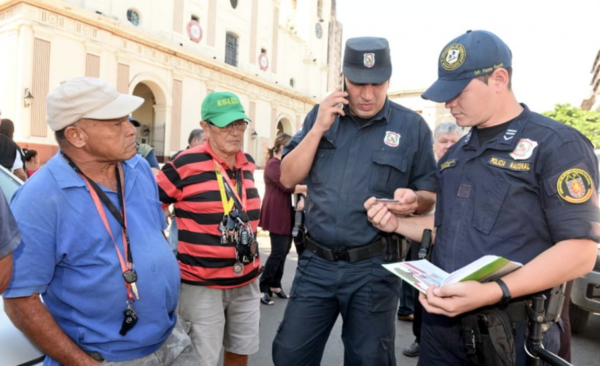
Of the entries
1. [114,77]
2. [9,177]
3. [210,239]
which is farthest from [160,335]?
[114,77]

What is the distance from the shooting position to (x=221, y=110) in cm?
288

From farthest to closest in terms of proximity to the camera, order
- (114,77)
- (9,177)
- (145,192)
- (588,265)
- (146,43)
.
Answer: (146,43)
(114,77)
(9,177)
(145,192)
(588,265)

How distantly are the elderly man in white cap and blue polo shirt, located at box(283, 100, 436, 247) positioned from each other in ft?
2.88

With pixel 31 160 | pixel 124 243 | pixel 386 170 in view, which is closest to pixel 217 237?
pixel 124 243

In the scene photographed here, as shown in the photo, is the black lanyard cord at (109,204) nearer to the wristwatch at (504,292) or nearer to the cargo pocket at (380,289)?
the cargo pocket at (380,289)

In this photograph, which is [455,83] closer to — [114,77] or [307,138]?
[307,138]

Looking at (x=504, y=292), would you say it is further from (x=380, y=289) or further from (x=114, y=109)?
(x=114, y=109)

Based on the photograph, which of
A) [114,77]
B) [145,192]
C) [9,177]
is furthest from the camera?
[114,77]

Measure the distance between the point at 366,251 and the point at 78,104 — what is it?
1583mm

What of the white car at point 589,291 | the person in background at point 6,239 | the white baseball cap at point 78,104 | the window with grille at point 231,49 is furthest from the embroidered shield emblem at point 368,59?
the window with grille at point 231,49

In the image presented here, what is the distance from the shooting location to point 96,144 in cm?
185

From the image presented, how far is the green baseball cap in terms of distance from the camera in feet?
9.27

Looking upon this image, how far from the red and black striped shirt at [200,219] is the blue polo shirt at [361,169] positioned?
2.09 ft

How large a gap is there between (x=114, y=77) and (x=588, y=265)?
20849mm
